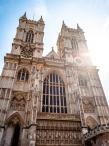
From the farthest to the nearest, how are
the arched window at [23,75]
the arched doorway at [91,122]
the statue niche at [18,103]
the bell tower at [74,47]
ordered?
the bell tower at [74,47] → the arched window at [23,75] → the arched doorway at [91,122] → the statue niche at [18,103]

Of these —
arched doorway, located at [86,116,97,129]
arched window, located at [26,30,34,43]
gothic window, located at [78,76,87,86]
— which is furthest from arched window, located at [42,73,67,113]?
arched window, located at [26,30,34,43]

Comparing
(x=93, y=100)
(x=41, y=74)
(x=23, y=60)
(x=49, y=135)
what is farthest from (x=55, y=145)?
(x=23, y=60)

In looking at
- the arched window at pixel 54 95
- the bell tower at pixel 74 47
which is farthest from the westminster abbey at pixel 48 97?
the bell tower at pixel 74 47

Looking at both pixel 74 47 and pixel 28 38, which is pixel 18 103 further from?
pixel 74 47

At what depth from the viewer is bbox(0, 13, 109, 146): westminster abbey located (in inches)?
553

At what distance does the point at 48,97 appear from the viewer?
18.1 meters

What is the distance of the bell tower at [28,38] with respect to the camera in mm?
22000

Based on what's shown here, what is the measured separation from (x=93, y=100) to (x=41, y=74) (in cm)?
773

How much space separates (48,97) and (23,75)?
15.2 ft

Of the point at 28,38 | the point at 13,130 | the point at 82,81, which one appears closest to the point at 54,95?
the point at 82,81

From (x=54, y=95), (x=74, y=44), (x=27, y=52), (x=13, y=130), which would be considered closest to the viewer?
(x=13, y=130)

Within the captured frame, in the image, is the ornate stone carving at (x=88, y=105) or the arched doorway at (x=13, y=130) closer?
the arched doorway at (x=13, y=130)

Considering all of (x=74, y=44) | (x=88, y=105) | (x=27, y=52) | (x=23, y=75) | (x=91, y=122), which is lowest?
(x=91, y=122)

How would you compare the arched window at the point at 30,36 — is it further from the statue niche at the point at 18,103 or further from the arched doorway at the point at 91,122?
the arched doorway at the point at 91,122
